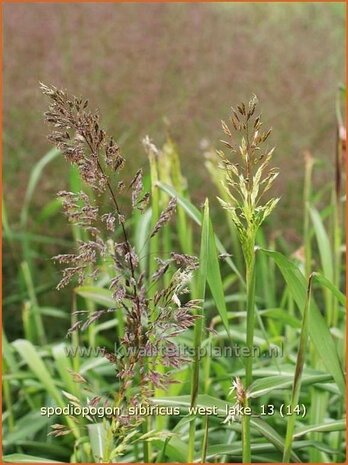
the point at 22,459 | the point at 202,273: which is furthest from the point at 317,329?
the point at 22,459

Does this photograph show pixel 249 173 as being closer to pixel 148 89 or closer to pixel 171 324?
pixel 171 324

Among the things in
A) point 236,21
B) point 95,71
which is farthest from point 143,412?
point 236,21

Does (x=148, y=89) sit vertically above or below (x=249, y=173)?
above

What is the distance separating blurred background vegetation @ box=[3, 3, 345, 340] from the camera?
1.89m

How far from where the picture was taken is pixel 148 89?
1.95 metres

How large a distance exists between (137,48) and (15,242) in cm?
55

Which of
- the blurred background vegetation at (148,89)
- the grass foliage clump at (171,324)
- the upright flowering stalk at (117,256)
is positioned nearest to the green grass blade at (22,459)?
the grass foliage clump at (171,324)

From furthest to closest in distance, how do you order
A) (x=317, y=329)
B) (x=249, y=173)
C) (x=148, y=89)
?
(x=148, y=89) → (x=317, y=329) → (x=249, y=173)

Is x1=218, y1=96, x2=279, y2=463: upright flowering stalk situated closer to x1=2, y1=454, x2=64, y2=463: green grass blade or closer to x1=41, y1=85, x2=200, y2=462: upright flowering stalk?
x1=41, y1=85, x2=200, y2=462: upright flowering stalk

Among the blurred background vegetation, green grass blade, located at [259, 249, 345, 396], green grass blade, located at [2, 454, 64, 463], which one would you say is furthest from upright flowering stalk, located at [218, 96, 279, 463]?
the blurred background vegetation

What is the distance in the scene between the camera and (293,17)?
2.43m

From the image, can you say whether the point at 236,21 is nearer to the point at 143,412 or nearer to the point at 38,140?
the point at 38,140

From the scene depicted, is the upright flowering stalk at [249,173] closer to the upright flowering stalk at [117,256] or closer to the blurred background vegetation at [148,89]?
the upright flowering stalk at [117,256]

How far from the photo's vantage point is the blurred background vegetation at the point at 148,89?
6.19 feet
